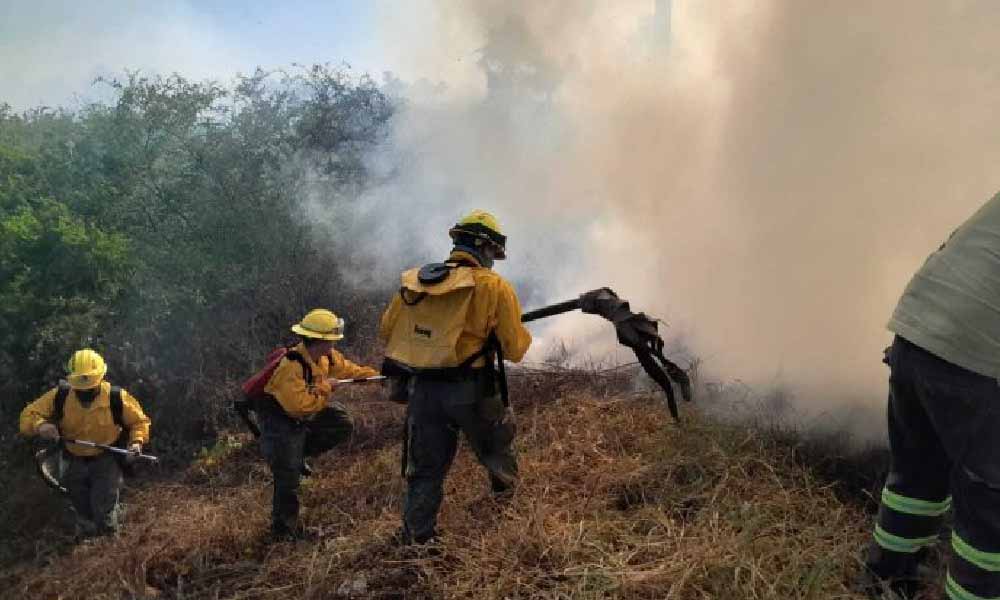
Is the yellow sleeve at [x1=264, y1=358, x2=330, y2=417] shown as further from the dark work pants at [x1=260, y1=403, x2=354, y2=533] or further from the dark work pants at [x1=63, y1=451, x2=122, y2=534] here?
the dark work pants at [x1=63, y1=451, x2=122, y2=534]

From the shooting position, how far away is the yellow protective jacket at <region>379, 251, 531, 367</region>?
361cm

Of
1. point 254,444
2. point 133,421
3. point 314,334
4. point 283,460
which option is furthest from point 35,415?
point 314,334

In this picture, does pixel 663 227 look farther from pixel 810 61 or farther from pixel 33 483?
pixel 33 483

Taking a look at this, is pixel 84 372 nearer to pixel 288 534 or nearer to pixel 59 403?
pixel 59 403

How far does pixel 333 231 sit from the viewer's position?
10117mm

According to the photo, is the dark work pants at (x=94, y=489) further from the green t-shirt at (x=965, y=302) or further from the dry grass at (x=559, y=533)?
the green t-shirt at (x=965, y=302)

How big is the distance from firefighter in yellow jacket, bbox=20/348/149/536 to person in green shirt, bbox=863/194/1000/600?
18.4ft

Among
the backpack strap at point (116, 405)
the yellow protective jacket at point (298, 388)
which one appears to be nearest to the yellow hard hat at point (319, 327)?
the yellow protective jacket at point (298, 388)

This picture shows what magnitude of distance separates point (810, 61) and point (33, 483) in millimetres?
7895

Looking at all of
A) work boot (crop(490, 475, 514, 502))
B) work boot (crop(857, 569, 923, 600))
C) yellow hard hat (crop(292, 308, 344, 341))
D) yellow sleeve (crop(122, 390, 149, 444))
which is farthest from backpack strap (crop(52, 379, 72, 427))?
work boot (crop(857, 569, 923, 600))

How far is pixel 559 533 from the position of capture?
135 inches

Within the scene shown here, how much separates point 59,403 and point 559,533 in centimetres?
453

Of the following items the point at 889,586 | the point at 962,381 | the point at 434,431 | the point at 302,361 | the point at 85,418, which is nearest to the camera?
the point at 962,381

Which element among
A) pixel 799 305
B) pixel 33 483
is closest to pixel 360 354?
pixel 33 483
